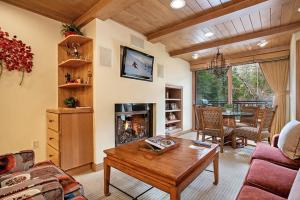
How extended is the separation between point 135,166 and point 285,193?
122 cm

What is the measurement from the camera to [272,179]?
1.35 m

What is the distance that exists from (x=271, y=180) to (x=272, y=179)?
2 centimetres

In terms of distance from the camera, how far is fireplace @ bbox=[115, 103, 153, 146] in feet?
10.2

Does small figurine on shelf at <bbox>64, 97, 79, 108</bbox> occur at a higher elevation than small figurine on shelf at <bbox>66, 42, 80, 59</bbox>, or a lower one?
lower

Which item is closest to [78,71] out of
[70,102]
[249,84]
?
[70,102]

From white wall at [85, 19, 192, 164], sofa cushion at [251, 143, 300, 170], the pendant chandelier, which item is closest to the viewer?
sofa cushion at [251, 143, 300, 170]

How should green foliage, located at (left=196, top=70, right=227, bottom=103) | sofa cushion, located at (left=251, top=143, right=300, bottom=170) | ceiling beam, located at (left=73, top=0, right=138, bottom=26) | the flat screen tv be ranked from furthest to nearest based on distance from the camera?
green foliage, located at (left=196, top=70, right=227, bottom=103) → the flat screen tv → ceiling beam, located at (left=73, top=0, right=138, bottom=26) → sofa cushion, located at (left=251, top=143, right=300, bottom=170)

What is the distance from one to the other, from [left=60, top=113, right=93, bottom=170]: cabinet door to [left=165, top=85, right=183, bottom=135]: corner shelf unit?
2.79 m

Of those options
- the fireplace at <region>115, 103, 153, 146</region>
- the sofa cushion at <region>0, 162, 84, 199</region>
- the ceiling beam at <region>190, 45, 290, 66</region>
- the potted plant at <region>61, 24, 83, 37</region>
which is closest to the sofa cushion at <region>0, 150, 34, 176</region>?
the sofa cushion at <region>0, 162, 84, 199</region>

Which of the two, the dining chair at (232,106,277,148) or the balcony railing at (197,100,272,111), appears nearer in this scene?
the dining chair at (232,106,277,148)

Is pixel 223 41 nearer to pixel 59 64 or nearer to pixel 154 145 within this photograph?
pixel 154 145

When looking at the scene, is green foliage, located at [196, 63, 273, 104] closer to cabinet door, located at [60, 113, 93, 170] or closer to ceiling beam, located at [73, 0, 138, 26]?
ceiling beam, located at [73, 0, 138, 26]

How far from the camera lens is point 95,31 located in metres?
2.70

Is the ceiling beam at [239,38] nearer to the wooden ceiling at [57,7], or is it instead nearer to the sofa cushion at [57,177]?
the wooden ceiling at [57,7]
